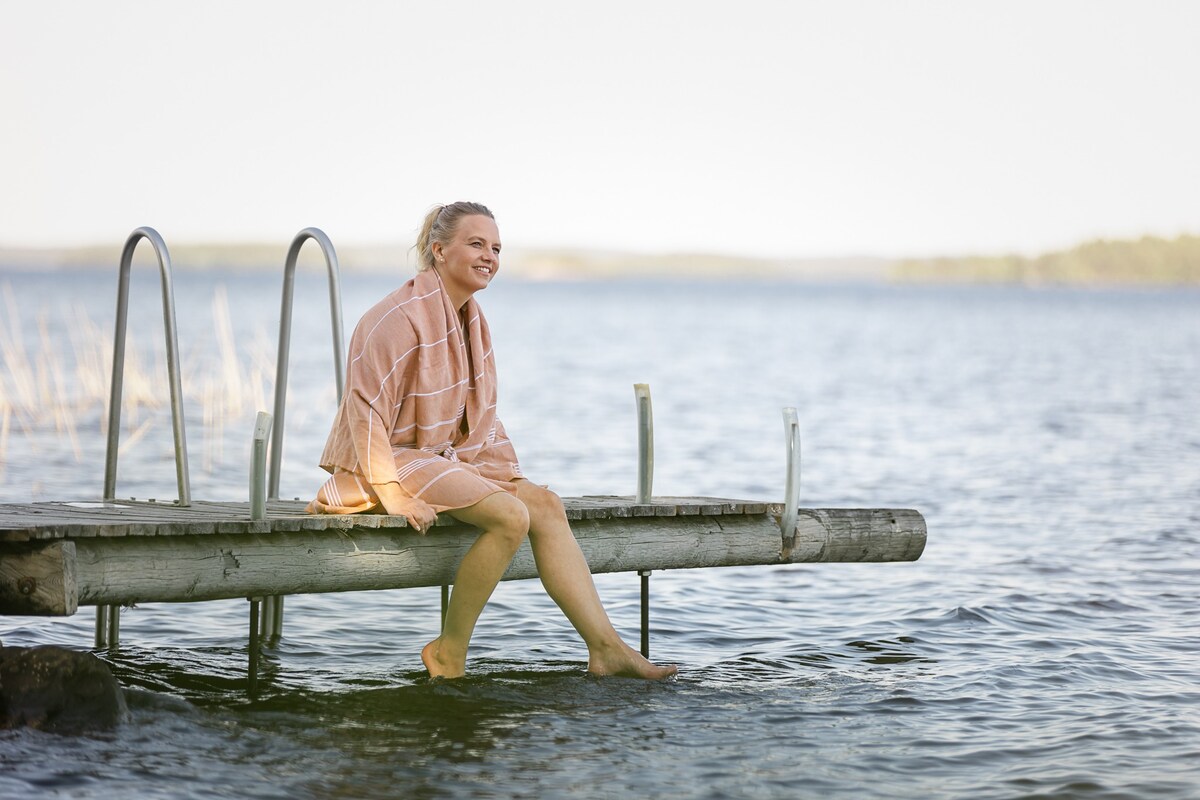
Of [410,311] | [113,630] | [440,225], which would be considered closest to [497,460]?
[410,311]

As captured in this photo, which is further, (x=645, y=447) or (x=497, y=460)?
(x=645, y=447)

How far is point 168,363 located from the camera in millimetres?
5875

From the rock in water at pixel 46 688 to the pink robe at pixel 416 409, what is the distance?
101 cm

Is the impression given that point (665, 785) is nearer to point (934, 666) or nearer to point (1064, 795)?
point (1064, 795)

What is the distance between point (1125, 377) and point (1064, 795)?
30.8 metres

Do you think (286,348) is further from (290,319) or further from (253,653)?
(253,653)

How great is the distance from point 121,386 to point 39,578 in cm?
165

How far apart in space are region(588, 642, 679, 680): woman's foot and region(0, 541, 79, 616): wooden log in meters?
1.99

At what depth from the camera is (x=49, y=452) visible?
1498 cm

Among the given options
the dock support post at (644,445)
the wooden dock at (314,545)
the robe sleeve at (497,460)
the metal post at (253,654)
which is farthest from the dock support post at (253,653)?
the dock support post at (644,445)

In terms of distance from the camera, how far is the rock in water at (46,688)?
194 inches

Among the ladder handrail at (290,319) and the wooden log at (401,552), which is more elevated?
the ladder handrail at (290,319)

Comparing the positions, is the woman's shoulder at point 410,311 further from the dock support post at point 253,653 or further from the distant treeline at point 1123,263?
the distant treeline at point 1123,263

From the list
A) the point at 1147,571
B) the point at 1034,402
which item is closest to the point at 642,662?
the point at 1147,571
